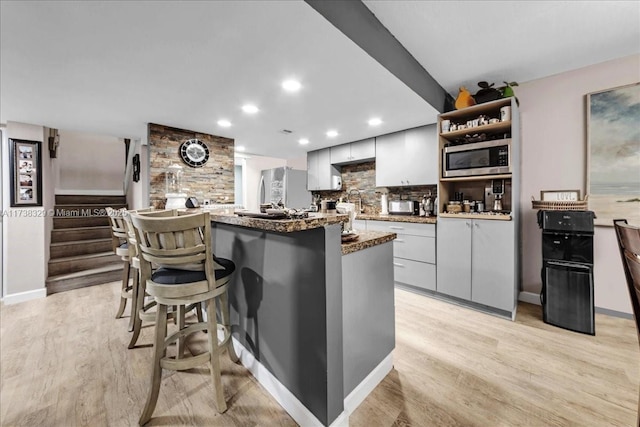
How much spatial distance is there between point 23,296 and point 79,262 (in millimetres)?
713

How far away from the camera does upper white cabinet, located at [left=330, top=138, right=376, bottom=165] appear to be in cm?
400

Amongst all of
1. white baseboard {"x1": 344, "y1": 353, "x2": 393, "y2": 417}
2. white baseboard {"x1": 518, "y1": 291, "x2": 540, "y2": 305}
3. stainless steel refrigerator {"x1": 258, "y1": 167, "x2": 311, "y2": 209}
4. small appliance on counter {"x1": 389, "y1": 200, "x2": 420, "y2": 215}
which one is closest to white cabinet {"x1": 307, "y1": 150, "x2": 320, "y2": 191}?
stainless steel refrigerator {"x1": 258, "y1": 167, "x2": 311, "y2": 209}

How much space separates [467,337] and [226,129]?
3677 millimetres

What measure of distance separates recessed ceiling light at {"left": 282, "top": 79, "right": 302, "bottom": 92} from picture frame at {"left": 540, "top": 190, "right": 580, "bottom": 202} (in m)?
2.70

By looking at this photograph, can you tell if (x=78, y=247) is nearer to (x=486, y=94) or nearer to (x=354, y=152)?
(x=354, y=152)

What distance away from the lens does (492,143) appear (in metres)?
2.56

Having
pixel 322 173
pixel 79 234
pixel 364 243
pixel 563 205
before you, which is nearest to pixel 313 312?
pixel 364 243

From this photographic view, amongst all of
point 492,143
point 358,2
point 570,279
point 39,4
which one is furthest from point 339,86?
point 570,279

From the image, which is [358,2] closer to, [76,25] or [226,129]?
[76,25]

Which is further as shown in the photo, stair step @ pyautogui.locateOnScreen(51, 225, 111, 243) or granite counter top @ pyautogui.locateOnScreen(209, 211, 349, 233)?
stair step @ pyautogui.locateOnScreen(51, 225, 111, 243)

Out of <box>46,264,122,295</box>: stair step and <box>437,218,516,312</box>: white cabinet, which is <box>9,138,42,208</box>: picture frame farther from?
<box>437,218,516,312</box>: white cabinet

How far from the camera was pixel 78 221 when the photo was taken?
14.6 ft

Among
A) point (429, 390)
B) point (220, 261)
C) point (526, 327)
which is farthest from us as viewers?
point (526, 327)

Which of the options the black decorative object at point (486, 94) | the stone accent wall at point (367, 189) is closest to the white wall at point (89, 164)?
the stone accent wall at point (367, 189)
